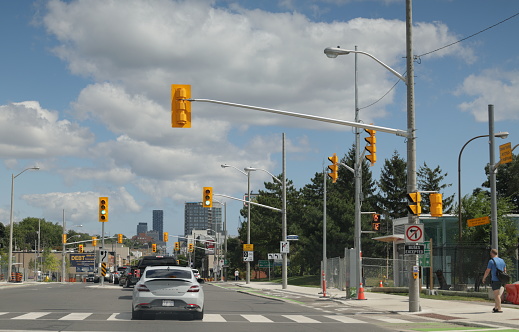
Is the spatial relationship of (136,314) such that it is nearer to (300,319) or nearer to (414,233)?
(300,319)

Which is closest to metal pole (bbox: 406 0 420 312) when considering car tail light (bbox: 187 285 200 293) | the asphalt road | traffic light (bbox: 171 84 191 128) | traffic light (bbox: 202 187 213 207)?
the asphalt road

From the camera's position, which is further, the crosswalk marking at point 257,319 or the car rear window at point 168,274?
the crosswalk marking at point 257,319

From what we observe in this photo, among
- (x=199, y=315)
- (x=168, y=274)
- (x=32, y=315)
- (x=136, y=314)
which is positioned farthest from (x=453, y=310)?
(x=32, y=315)

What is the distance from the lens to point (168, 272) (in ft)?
63.7

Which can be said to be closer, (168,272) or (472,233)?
(168,272)

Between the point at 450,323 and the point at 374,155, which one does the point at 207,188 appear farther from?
the point at 450,323

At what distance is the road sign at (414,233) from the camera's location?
23730 millimetres

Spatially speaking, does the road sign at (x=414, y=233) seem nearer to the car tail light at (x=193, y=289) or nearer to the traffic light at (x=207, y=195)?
the car tail light at (x=193, y=289)

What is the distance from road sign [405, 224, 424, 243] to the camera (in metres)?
23.7

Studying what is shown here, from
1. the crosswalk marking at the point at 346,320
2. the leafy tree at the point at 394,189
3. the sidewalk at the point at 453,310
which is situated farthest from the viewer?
the leafy tree at the point at 394,189

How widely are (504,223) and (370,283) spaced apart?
368 inches

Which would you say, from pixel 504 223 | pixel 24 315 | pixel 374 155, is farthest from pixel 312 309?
pixel 504 223

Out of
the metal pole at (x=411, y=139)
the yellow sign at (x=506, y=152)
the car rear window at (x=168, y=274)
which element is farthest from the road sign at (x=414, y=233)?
the car rear window at (x=168, y=274)

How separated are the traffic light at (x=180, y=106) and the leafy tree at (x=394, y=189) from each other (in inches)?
2709
